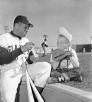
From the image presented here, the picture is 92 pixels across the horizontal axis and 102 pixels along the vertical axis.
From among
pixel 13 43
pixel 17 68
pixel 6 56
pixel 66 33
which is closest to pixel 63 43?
pixel 66 33

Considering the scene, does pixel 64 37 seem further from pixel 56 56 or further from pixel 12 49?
pixel 12 49

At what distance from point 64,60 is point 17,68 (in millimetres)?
1110

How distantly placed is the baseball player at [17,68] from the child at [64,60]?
703mm

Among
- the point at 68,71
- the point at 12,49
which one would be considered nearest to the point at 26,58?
the point at 12,49

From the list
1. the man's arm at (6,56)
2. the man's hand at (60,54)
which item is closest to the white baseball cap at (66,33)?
the man's hand at (60,54)

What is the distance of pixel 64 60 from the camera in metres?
4.39

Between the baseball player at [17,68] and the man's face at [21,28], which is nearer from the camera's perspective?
the baseball player at [17,68]

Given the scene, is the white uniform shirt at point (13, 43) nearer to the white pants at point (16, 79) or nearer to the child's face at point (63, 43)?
the white pants at point (16, 79)

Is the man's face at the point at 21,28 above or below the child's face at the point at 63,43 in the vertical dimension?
above

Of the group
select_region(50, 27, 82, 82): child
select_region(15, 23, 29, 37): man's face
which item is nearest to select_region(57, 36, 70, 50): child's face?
select_region(50, 27, 82, 82): child

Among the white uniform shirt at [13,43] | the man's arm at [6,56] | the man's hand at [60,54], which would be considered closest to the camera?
the man's arm at [6,56]

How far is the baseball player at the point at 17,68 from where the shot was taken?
10.9 feet

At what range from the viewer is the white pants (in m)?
3.31

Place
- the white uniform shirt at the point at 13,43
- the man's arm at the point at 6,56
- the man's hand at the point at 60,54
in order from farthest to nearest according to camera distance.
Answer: the man's hand at the point at 60,54
the white uniform shirt at the point at 13,43
the man's arm at the point at 6,56
